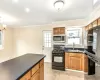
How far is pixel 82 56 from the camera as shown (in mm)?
4258

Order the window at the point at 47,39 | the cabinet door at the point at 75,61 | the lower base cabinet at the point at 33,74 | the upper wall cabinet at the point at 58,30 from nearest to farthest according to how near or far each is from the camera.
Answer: the lower base cabinet at the point at 33,74 < the cabinet door at the point at 75,61 < the upper wall cabinet at the point at 58,30 < the window at the point at 47,39

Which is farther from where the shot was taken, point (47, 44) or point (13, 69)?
point (47, 44)

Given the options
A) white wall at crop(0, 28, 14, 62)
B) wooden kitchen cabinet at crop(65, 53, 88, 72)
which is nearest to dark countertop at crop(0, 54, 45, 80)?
wooden kitchen cabinet at crop(65, 53, 88, 72)

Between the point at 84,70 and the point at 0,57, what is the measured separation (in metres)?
4.96

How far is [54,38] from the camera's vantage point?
508 cm

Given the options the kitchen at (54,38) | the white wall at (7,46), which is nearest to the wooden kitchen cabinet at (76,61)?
the kitchen at (54,38)

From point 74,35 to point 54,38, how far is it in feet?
3.59

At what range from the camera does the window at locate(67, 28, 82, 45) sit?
4.95m

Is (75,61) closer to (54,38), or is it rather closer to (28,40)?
(54,38)

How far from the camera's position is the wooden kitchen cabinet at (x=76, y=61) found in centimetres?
415

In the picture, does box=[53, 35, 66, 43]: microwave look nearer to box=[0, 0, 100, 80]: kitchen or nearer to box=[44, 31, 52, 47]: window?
box=[0, 0, 100, 80]: kitchen

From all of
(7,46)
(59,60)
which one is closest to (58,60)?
(59,60)

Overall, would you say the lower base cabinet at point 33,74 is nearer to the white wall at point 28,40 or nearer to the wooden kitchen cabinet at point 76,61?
the wooden kitchen cabinet at point 76,61

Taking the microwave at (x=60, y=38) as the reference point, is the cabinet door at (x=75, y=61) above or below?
below
